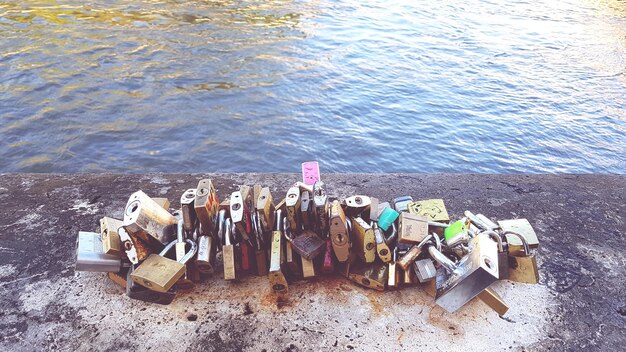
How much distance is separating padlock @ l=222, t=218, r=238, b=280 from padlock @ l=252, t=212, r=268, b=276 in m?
0.09

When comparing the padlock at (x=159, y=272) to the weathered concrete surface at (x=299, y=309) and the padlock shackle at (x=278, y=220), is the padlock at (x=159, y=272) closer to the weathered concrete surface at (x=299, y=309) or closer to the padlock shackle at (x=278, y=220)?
the weathered concrete surface at (x=299, y=309)

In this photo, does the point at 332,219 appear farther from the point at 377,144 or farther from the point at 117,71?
the point at 117,71

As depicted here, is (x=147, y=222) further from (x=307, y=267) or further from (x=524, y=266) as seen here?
(x=524, y=266)

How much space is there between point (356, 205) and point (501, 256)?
564mm

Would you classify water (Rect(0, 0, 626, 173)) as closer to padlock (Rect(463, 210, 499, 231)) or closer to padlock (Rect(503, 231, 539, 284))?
padlock (Rect(463, 210, 499, 231))

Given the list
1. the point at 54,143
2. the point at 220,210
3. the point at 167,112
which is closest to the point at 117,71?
the point at 167,112

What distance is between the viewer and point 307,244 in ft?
6.00

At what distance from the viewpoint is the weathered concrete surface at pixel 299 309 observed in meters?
1.69

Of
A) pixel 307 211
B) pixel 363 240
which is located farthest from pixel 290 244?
pixel 363 240

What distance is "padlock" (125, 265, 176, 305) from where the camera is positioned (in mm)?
1708

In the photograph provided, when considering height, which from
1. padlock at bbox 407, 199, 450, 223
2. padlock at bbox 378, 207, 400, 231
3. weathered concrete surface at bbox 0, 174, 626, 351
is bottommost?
weathered concrete surface at bbox 0, 174, 626, 351

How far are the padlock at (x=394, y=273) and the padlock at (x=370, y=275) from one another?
0.03m

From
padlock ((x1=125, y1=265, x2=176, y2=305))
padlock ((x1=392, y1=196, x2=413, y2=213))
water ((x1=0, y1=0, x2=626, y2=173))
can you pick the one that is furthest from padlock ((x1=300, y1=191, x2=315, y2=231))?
water ((x1=0, y1=0, x2=626, y2=173))

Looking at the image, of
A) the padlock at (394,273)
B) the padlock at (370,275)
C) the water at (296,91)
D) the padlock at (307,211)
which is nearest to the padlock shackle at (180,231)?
the padlock at (307,211)
